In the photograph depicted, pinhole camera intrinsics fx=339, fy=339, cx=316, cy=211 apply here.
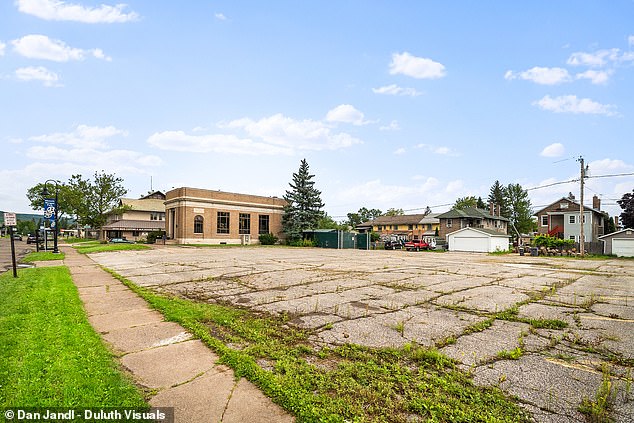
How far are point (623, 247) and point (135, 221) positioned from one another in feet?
226

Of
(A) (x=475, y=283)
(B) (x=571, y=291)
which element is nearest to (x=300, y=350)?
(A) (x=475, y=283)

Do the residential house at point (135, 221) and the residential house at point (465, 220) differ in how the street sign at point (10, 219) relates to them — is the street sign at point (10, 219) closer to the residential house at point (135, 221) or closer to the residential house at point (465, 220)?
the residential house at point (135, 221)

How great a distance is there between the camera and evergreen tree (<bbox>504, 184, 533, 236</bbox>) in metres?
79.6

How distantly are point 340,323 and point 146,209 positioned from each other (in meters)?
65.4

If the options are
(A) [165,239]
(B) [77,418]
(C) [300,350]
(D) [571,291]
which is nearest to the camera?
(B) [77,418]

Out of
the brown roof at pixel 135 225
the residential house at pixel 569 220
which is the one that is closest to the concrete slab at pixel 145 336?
the residential house at pixel 569 220

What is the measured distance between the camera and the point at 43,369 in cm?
355

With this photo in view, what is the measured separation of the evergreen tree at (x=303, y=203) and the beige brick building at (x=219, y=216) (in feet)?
8.35

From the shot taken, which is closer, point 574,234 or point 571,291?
point 571,291

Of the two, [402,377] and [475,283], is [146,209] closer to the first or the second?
[475,283]

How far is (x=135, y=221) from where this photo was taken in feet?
199

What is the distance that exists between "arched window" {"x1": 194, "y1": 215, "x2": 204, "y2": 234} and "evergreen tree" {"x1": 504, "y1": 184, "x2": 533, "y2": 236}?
7026 centimetres

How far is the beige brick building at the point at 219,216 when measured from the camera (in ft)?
131

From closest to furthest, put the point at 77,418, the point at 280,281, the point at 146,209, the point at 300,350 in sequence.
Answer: the point at 77,418, the point at 300,350, the point at 280,281, the point at 146,209
